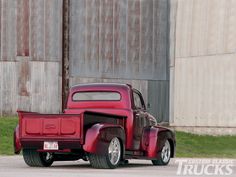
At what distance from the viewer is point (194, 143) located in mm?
32562

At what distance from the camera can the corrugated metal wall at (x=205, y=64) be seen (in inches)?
1335

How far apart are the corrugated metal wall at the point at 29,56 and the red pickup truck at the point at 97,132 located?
1777 cm

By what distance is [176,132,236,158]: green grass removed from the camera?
98.3 ft

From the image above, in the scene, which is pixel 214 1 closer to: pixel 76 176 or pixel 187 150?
pixel 187 150

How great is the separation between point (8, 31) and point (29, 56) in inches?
57.7

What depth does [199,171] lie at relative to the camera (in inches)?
617

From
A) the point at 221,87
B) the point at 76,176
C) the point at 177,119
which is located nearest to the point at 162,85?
the point at 177,119

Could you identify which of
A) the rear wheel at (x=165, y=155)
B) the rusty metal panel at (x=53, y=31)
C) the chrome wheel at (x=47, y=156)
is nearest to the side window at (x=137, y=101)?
the rear wheel at (x=165, y=155)

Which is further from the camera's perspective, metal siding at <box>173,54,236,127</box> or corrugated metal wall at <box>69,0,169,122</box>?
corrugated metal wall at <box>69,0,169,122</box>

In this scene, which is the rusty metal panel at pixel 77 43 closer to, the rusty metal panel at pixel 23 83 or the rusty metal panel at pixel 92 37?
the rusty metal panel at pixel 92 37

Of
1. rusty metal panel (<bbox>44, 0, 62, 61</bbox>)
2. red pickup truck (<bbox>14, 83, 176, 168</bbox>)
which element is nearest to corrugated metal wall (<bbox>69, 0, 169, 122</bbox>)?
rusty metal panel (<bbox>44, 0, 62, 61</bbox>)

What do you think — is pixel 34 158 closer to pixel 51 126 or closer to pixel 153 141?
pixel 51 126

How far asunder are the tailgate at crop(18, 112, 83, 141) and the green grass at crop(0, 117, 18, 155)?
10340 millimetres

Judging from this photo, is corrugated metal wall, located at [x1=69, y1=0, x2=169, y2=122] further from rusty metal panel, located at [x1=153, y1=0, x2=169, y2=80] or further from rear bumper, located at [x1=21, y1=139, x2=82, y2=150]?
rear bumper, located at [x1=21, y1=139, x2=82, y2=150]
